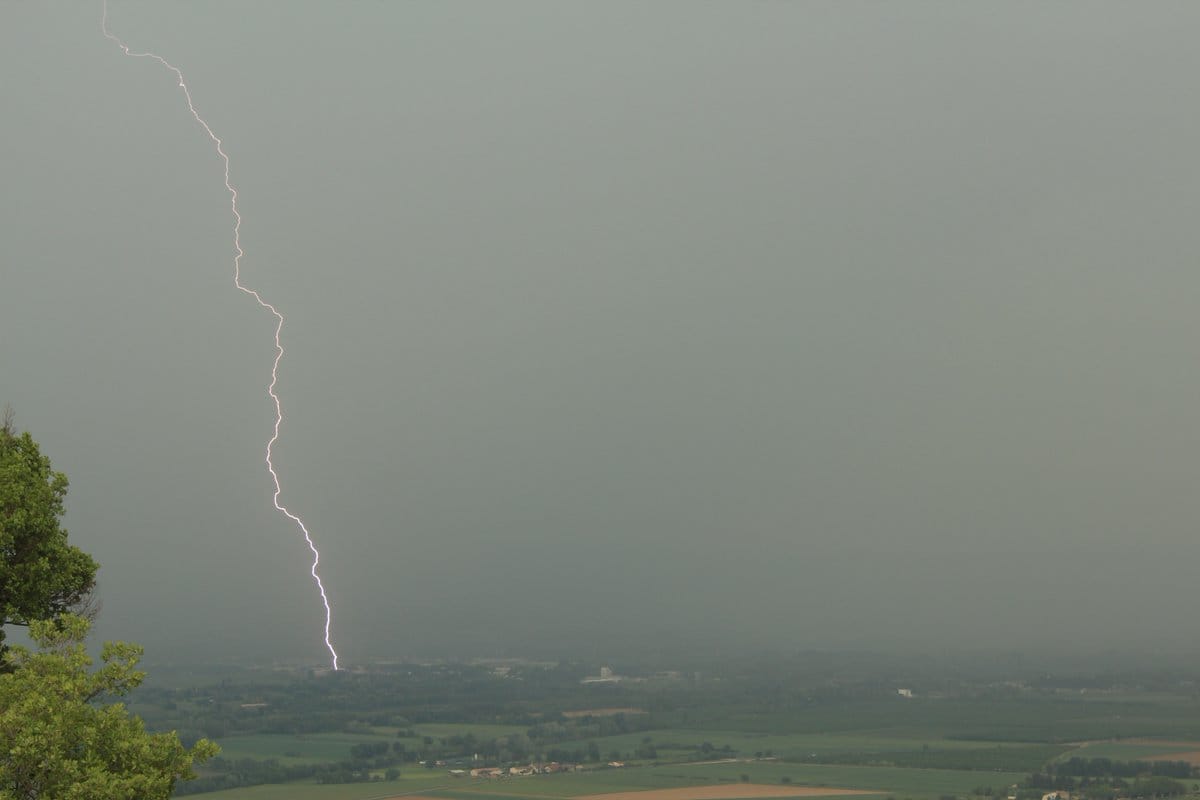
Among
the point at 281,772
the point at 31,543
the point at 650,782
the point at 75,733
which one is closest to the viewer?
the point at 75,733

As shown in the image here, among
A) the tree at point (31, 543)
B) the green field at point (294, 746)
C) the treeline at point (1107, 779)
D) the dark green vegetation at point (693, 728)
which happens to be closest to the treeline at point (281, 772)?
the dark green vegetation at point (693, 728)

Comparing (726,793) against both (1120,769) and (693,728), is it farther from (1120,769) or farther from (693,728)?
(693,728)

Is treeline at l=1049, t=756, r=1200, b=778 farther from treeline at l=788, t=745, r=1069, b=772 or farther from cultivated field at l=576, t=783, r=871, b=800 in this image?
cultivated field at l=576, t=783, r=871, b=800

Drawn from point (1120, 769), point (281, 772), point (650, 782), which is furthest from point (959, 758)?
point (281, 772)

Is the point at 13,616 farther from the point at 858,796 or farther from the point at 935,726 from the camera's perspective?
the point at 935,726

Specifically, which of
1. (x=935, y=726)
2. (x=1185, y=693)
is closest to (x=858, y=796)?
(x=935, y=726)

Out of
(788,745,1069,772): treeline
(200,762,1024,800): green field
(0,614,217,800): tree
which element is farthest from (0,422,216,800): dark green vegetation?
(788,745,1069,772): treeline
